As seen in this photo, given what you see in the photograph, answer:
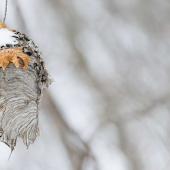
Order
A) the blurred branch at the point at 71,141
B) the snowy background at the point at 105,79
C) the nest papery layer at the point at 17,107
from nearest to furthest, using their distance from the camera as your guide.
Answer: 1. the nest papery layer at the point at 17,107
2. the blurred branch at the point at 71,141
3. the snowy background at the point at 105,79

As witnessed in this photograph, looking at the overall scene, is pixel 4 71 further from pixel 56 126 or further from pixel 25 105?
pixel 56 126

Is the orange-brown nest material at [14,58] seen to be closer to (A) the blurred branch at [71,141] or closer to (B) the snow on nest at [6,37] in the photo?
(B) the snow on nest at [6,37]

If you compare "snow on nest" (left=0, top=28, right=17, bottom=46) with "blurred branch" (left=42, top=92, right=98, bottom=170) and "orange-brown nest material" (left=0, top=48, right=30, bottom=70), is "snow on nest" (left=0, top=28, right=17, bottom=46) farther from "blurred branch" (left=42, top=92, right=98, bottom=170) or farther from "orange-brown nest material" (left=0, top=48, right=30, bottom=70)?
"blurred branch" (left=42, top=92, right=98, bottom=170)

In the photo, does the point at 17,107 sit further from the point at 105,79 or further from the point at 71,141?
the point at 105,79

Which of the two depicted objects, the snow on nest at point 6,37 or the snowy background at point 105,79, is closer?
the snow on nest at point 6,37

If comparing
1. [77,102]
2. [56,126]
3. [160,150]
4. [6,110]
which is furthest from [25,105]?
[77,102]

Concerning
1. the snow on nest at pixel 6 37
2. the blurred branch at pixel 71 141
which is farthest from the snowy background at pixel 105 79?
the snow on nest at pixel 6 37

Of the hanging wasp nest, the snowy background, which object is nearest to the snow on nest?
the hanging wasp nest
